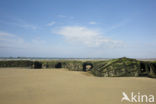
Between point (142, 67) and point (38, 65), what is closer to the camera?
point (142, 67)

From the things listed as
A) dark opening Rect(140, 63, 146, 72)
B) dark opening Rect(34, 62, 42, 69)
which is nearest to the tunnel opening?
dark opening Rect(34, 62, 42, 69)

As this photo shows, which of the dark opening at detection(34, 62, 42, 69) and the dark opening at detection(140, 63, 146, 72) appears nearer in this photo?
the dark opening at detection(140, 63, 146, 72)

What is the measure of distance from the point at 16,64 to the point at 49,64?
23.2ft

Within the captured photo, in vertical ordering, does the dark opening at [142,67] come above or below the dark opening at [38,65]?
above

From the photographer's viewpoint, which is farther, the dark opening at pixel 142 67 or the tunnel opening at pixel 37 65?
the tunnel opening at pixel 37 65

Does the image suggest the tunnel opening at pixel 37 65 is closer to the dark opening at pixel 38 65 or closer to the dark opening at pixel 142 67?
the dark opening at pixel 38 65

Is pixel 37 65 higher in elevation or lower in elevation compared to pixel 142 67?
lower

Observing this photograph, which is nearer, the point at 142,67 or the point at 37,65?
the point at 142,67

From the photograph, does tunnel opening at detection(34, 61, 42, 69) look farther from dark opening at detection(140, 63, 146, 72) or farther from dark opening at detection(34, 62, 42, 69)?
dark opening at detection(140, 63, 146, 72)

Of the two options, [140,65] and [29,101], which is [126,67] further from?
[29,101]

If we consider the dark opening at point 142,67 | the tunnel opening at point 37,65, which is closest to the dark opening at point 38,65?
the tunnel opening at point 37,65

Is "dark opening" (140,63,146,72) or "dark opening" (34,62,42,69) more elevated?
"dark opening" (140,63,146,72)

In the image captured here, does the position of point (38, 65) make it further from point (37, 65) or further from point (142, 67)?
point (142, 67)

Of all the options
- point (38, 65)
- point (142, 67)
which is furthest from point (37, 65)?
point (142, 67)
